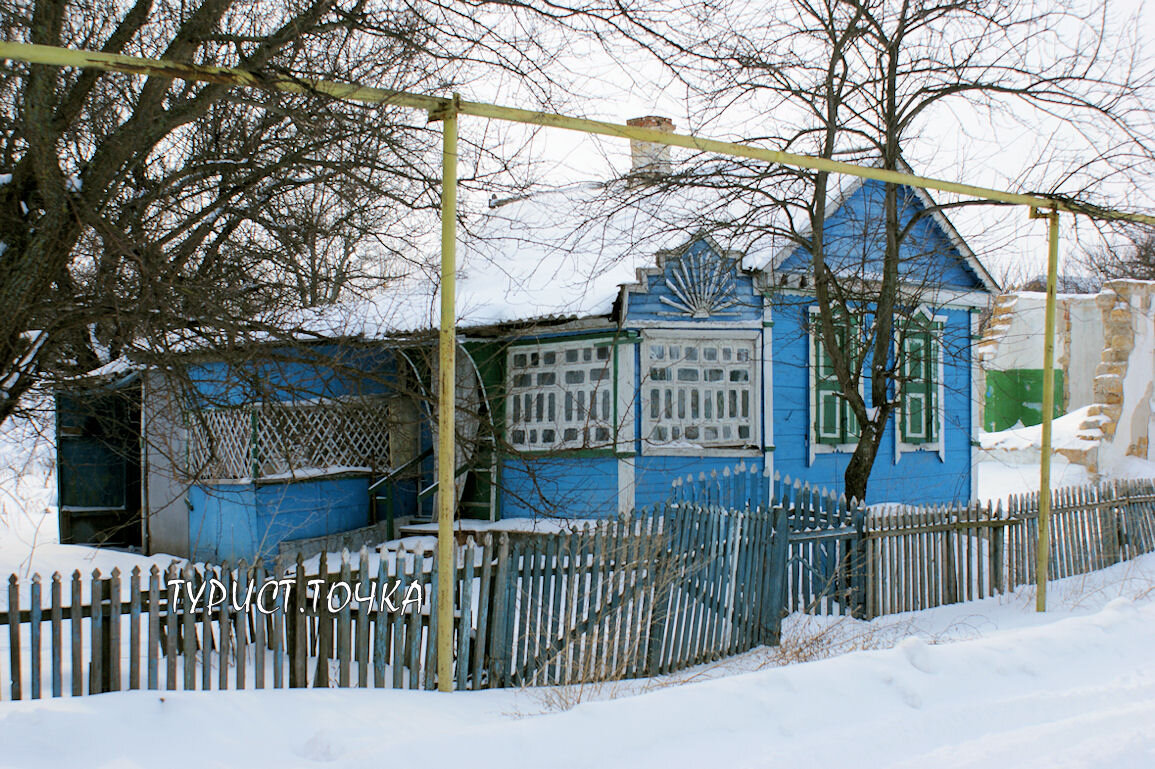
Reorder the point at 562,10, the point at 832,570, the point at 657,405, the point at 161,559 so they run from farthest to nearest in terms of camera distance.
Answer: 1. the point at 161,559
2. the point at 657,405
3. the point at 832,570
4. the point at 562,10

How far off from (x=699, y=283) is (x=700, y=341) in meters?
0.72

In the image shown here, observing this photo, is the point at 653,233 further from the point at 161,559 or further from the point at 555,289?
the point at 161,559

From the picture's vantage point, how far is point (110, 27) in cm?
678

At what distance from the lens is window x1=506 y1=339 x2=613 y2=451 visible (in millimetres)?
11477

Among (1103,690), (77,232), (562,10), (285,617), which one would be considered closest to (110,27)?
(77,232)

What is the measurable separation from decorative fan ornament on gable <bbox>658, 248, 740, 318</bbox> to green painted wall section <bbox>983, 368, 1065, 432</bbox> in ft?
70.5

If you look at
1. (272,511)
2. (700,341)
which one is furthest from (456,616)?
(700,341)

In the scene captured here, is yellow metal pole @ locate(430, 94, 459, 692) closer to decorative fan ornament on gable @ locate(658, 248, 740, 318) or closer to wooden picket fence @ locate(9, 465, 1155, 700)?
wooden picket fence @ locate(9, 465, 1155, 700)

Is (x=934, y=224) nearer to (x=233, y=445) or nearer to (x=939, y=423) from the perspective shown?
(x=939, y=423)

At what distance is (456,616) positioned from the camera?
614 centimetres

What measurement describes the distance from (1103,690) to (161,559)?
1090cm

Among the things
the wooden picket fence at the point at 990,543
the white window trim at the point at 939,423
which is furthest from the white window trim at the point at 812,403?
the wooden picket fence at the point at 990,543

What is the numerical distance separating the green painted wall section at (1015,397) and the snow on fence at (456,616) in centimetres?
2543

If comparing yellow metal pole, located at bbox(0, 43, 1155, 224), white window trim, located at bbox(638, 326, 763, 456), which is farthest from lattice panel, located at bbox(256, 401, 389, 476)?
yellow metal pole, located at bbox(0, 43, 1155, 224)
